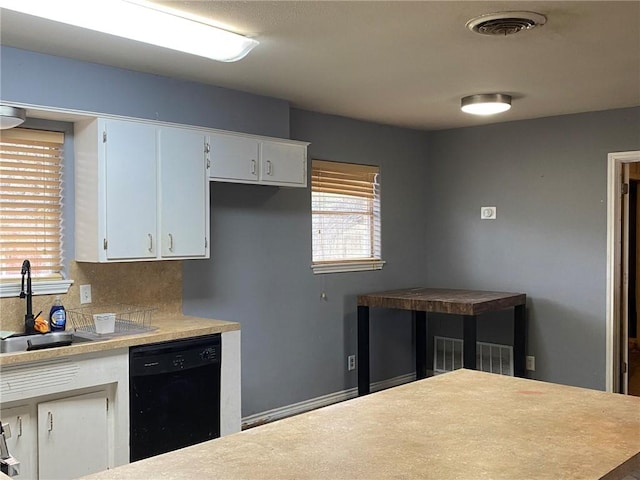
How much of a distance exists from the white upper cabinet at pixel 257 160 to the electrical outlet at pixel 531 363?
245 cm

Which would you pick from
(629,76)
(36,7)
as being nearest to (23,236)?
(36,7)

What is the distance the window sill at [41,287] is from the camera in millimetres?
3098

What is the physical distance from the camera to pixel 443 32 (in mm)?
2801

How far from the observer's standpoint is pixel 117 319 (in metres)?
3.52

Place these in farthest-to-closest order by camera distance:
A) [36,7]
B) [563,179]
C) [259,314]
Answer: [563,179] < [259,314] < [36,7]

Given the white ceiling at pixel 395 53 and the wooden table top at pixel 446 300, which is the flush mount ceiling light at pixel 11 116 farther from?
the wooden table top at pixel 446 300

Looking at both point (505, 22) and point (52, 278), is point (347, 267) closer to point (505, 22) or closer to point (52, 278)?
point (52, 278)

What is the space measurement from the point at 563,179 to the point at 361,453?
404 centimetres

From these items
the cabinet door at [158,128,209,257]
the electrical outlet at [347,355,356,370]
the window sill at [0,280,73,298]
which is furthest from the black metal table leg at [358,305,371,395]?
the window sill at [0,280,73,298]

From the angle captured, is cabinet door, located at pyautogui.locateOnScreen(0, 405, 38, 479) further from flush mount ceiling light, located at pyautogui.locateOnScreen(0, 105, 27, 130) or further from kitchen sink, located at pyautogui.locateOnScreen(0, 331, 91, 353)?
flush mount ceiling light, located at pyautogui.locateOnScreen(0, 105, 27, 130)

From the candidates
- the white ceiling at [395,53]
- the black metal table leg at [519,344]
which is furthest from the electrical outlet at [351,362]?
the white ceiling at [395,53]

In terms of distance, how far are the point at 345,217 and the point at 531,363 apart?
1.95 metres

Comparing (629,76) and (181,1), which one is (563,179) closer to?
(629,76)

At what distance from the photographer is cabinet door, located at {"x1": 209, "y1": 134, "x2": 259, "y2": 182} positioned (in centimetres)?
370
